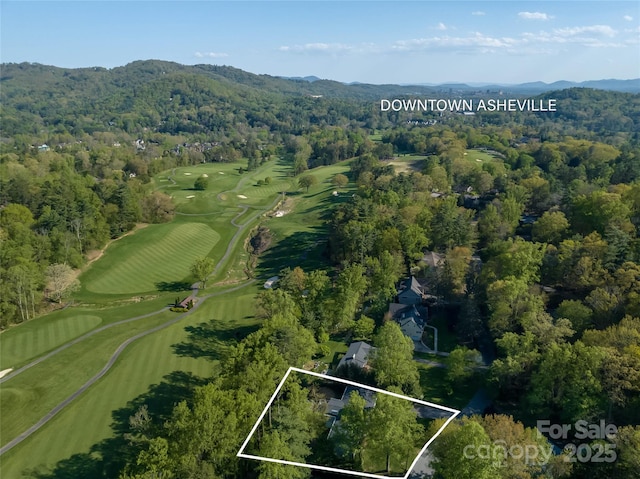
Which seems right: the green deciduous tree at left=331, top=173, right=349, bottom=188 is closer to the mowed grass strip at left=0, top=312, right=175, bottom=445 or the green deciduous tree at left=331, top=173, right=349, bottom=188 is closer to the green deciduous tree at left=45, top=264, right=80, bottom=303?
the green deciduous tree at left=45, top=264, right=80, bottom=303

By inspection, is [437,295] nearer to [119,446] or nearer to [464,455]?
[464,455]

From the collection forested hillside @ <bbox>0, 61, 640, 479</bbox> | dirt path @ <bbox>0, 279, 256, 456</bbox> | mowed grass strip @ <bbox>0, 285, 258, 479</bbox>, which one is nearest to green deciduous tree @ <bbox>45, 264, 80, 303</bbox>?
forested hillside @ <bbox>0, 61, 640, 479</bbox>

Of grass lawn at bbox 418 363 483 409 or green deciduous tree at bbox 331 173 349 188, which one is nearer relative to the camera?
grass lawn at bbox 418 363 483 409

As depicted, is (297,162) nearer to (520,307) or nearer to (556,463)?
(520,307)

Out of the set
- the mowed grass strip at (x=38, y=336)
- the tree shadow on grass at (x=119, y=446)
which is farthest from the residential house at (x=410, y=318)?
the mowed grass strip at (x=38, y=336)

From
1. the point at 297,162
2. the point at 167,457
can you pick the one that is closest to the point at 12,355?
the point at 167,457

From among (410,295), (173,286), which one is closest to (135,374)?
(173,286)
